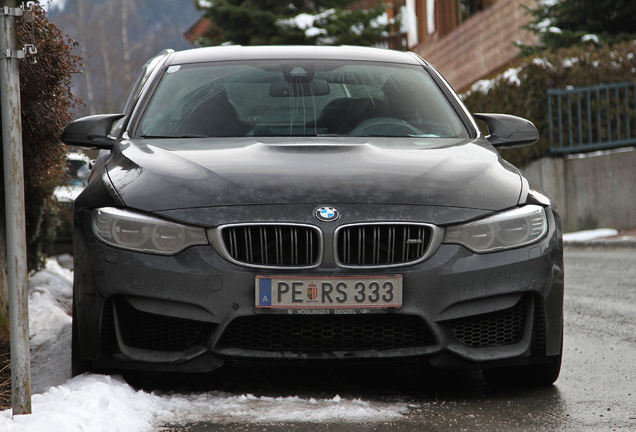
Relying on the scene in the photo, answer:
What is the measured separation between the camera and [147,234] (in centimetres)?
320

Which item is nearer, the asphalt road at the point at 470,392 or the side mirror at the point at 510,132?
the asphalt road at the point at 470,392

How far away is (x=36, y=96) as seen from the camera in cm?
457

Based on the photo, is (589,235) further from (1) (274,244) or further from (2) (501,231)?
(1) (274,244)

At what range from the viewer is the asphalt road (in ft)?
9.83

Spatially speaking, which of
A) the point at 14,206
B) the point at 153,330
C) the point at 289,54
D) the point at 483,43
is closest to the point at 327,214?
the point at 153,330

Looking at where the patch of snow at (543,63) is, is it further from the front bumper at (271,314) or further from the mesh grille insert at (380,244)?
the mesh grille insert at (380,244)

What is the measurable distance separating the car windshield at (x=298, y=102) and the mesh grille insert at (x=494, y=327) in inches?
46.2

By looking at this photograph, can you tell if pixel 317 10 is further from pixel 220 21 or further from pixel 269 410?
pixel 269 410

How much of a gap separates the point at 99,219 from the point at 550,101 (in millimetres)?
9884

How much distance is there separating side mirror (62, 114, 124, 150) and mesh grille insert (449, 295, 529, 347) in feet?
6.10

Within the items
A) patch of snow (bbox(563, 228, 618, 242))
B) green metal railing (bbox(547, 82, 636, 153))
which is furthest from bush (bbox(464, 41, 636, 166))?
patch of snow (bbox(563, 228, 618, 242))

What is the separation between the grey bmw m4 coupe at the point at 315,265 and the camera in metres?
Answer: 3.15

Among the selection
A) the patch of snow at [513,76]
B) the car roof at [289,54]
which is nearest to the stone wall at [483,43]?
the patch of snow at [513,76]

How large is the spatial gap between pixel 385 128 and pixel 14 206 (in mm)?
2115
